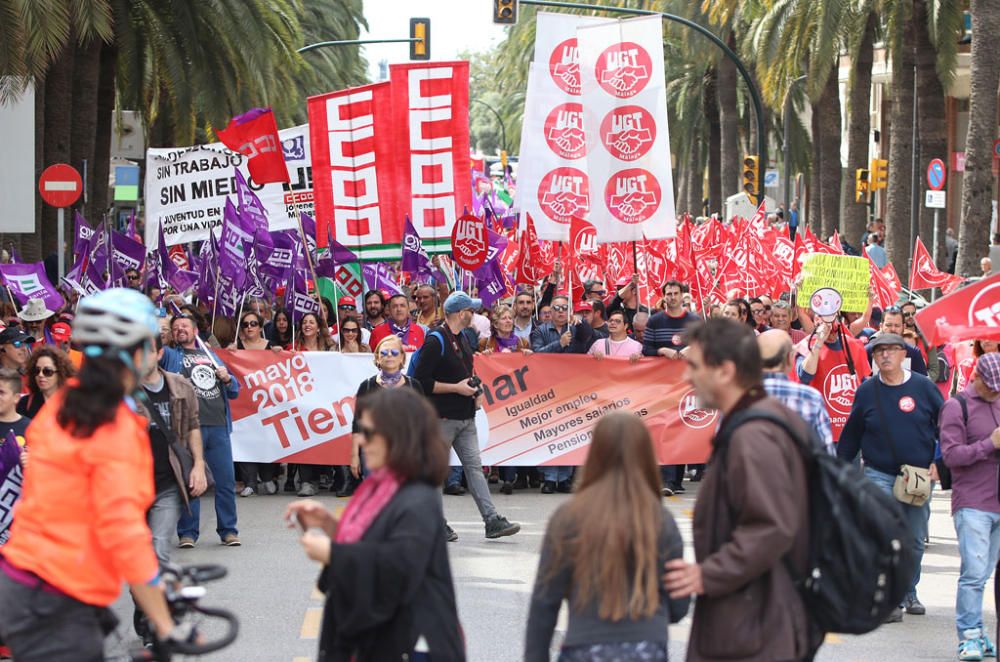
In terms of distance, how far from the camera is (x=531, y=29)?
46.5 m

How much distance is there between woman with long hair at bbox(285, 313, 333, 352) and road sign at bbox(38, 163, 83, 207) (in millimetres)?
5128

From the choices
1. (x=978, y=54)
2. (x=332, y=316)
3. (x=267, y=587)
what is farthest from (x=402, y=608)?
(x=978, y=54)

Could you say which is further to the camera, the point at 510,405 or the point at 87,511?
the point at 510,405

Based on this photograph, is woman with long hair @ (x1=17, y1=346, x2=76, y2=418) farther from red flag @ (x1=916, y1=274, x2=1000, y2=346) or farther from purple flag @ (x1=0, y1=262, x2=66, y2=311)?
purple flag @ (x1=0, y1=262, x2=66, y2=311)

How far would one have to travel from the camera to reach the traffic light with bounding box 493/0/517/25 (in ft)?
87.3

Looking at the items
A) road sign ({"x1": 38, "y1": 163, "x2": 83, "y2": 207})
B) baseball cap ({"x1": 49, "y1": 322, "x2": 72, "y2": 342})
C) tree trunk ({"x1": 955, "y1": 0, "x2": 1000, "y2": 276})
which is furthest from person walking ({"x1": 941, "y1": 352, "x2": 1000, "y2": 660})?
tree trunk ({"x1": 955, "y1": 0, "x2": 1000, "y2": 276})

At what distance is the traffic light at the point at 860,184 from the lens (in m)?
30.5

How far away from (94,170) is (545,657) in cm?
2140

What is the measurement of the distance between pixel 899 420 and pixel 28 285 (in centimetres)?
1033

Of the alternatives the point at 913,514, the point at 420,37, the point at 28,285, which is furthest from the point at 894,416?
the point at 420,37

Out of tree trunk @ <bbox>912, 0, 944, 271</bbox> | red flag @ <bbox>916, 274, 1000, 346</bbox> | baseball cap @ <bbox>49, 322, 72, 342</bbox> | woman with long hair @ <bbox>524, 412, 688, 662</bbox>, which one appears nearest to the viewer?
woman with long hair @ <bbox>524, 412, 688, 662</bbox>

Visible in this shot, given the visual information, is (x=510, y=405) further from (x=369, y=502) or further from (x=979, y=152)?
(x=979, y=152)

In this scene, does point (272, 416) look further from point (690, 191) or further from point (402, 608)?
point (690, 191)

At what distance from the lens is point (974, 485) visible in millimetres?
7648
